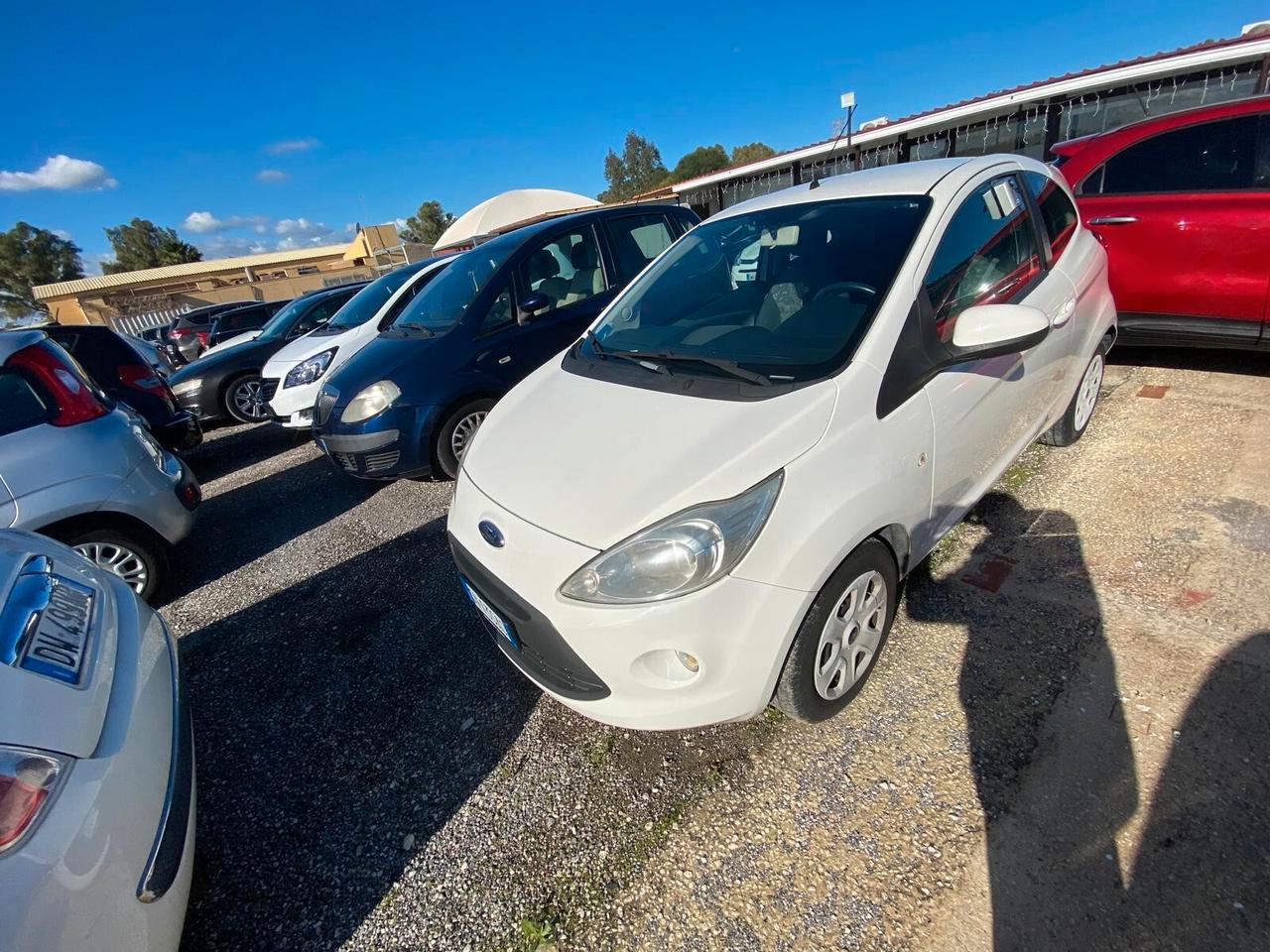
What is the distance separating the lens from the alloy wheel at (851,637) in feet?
6.27

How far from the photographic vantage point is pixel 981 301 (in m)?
2.42

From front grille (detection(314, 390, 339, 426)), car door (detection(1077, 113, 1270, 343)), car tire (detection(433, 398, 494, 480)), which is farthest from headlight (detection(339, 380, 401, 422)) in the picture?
car door (detection(1077, 113, 1270, 343))

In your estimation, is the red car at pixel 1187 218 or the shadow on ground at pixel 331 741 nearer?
the shadow on ground at pixel 331 741

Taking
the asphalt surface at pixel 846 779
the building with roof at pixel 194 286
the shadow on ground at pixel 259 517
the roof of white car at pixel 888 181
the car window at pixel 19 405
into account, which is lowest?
the asphalt surface at pixel 846 779

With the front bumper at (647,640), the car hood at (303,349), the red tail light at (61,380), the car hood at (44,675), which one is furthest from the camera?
the car hood at (303,349)

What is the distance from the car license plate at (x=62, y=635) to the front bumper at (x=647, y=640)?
3.71ft

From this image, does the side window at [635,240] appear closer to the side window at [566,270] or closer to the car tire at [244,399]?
the side window at [566,270]

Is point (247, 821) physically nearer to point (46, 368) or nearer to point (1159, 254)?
point (46, 368)

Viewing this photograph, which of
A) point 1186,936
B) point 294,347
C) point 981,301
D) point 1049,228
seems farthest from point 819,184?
point 294,347

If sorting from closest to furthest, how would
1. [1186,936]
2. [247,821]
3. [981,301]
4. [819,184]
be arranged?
[1186,936] < [247,821] < [981,301] < [819,184]

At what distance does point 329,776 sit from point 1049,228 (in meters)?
4.16

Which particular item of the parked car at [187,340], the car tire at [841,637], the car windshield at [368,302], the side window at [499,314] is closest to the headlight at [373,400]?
the side window at [499,314]

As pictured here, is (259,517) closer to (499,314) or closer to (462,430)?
(462,430)

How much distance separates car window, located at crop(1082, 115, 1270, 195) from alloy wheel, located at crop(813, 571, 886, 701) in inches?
157
